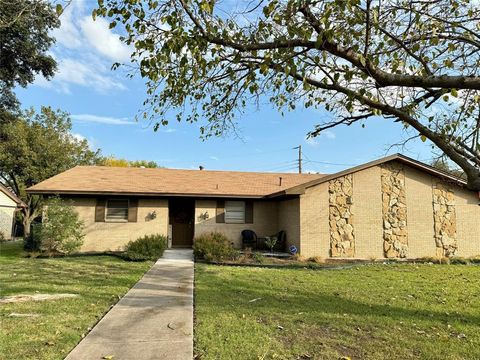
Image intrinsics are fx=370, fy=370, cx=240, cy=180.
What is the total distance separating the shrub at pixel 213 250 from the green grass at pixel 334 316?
2400mm

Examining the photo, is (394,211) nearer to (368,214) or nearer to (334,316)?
(368,214)

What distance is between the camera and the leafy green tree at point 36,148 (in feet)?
96.5

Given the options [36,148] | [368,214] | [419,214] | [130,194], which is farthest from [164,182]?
[36,148]

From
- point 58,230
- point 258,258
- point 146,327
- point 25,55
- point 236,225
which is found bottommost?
point 146,327

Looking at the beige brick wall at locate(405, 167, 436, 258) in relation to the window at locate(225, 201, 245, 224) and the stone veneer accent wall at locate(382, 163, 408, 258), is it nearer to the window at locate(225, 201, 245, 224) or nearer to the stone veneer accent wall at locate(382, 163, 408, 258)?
the stone veneer accent wall at locate(382, 163, 408, 258)

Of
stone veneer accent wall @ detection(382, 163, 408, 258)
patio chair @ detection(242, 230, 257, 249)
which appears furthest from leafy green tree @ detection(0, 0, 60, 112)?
stone veneer accent wall @ detection(382, 163, 408, 258)

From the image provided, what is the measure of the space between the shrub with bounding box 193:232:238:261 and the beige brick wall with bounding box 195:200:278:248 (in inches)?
126

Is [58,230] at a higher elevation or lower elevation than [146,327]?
higher

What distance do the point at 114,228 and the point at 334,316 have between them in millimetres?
13124

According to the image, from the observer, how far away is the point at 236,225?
18203 millimetres

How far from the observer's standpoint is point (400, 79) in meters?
4.68

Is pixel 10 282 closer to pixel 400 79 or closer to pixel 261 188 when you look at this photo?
pixel 400 79

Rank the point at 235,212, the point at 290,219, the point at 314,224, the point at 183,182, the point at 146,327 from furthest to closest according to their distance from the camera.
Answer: the point at 183,182
the point at 235,212
the point at 290,219
the point at 314,224
the point at 146,327

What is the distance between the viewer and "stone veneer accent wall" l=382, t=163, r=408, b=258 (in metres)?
16.2
